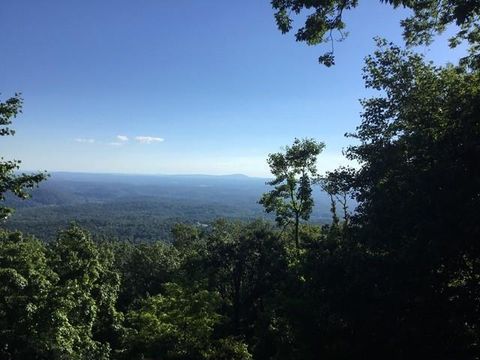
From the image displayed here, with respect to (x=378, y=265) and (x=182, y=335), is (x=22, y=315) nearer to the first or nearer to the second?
(x=182, y=335)

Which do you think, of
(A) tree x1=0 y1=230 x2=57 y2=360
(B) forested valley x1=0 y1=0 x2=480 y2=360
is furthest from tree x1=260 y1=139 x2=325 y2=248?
(A) tree x1=0 y1=230 x2=57 y2=360

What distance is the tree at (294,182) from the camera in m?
31.5

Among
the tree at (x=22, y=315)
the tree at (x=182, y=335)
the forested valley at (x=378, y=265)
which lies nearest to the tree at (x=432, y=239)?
the forested valley at (x=378, y=265)

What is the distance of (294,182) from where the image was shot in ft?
104

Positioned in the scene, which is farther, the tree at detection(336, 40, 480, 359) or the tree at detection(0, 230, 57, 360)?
the tree at detection(0, 230, 57, 360)

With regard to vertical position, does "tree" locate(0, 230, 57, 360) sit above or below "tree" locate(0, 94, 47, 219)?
below

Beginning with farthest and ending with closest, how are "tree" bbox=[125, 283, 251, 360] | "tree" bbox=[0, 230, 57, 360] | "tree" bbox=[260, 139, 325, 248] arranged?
"tree" bbox=[260, 139, 325, 248] → "tree" bbox=[125, 283, 251, 360] → "tree" bbox=[0, 230, 57, 360]

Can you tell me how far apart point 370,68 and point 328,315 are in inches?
541

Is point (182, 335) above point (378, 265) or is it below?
below

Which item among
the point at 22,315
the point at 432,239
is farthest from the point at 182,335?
the point at 432,239

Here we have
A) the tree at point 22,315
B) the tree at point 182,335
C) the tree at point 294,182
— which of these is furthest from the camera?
the tree at point 294,182

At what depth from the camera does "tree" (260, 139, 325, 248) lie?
31.5 m

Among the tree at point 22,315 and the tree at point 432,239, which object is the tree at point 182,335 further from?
the tree at point 432,239

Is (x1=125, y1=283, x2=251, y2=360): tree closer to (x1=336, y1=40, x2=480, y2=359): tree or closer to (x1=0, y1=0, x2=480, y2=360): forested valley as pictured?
(x1=0, y1=0, x2=480, y2=360): forested valley
